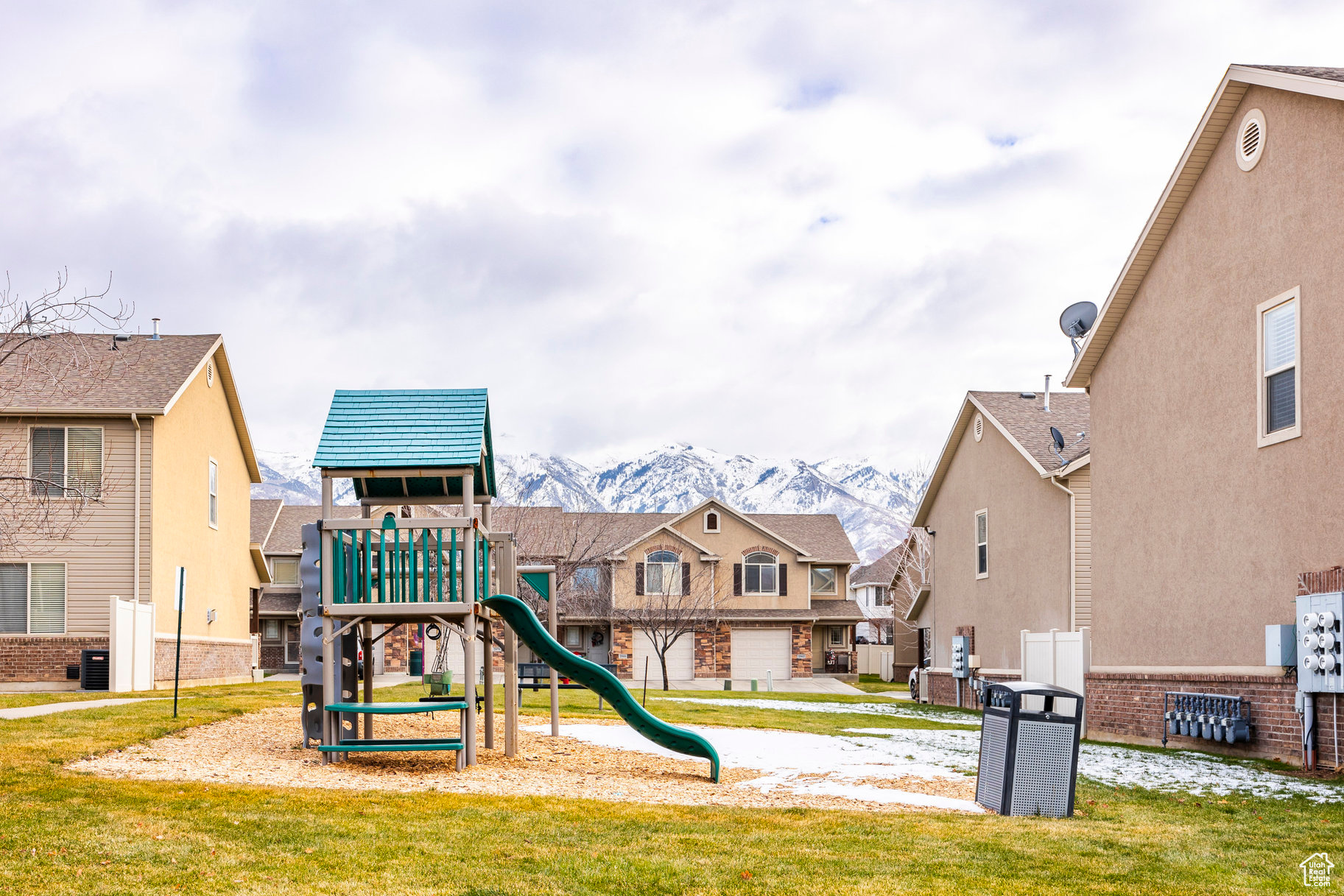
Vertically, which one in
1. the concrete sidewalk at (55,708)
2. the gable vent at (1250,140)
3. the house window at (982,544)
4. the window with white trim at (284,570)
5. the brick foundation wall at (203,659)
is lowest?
the brick foundation wall at (203,659)

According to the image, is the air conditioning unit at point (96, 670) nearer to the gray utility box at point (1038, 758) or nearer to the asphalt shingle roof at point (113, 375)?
the asphalt shingle roof at point (113, 375)

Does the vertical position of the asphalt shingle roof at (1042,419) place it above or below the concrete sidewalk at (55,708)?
above

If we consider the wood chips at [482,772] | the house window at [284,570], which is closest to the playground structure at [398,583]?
the wood chips at [482,772]

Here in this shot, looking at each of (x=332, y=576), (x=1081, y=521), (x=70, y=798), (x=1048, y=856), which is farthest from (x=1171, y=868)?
(x=1081, y=521)

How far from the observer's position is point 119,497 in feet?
80.2

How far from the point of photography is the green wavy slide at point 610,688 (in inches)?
466

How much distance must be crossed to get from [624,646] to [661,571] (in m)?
3.41

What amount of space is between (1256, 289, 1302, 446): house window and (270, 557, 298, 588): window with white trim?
43.0 meters

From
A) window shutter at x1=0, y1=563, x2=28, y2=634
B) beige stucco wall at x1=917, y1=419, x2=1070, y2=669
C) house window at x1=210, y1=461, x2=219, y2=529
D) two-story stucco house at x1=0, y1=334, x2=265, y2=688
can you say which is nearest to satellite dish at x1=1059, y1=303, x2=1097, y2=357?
beige stucco wall at x1=917, y1=419, x2=1070, y2=669

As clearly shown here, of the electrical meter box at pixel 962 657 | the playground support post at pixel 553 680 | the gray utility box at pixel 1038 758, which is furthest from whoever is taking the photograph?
the electrical meter box at pixel 962 657

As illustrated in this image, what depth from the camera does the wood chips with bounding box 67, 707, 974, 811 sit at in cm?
1029

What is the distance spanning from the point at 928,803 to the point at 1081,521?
46.6ft

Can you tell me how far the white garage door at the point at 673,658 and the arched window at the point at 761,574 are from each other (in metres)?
3.51

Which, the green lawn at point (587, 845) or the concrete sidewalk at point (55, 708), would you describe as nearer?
the green lawn at point (587, 845)
